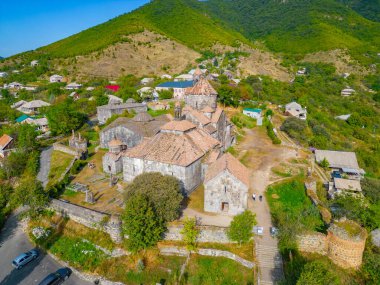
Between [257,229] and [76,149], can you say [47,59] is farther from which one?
[257,229]

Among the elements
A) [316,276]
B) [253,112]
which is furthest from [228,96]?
[316,276]

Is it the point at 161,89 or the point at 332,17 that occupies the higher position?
the point at 332,17

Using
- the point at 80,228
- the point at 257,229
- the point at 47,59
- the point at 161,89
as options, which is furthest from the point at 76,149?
the point at 47,59

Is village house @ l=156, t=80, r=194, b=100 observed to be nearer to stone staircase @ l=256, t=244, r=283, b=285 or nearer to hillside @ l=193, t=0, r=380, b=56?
stone staircase @ l=256, t=244, r=283, b=285

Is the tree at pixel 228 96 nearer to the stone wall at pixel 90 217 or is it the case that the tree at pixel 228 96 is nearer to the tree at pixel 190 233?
the stone wall at pixel 90 217

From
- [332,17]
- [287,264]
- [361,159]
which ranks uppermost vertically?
[332,17]

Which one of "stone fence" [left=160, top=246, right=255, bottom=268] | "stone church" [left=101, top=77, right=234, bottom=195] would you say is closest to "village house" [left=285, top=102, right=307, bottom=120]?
"stone church" [left=101, top=77, right=234, bottom=195]

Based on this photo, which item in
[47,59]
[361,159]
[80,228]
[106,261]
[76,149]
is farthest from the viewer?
[47,59]

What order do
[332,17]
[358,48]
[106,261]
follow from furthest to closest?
[332,17]
[358,48]
[106,261]
